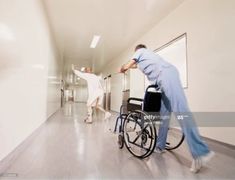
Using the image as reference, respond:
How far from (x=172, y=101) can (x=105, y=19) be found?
303 cm

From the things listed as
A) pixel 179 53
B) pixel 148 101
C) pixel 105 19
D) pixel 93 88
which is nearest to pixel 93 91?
pixel 93 88

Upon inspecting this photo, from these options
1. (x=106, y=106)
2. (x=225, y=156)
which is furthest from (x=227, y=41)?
(x=106, y=106)

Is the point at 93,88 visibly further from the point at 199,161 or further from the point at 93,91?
the point at 199,161

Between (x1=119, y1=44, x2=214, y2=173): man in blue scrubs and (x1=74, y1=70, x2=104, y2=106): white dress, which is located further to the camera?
(x1=74, y1=70, x2=104, y2=106): white dress

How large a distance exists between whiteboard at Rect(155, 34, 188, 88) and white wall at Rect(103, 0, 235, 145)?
147 mm

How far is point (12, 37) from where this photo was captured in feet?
5.52

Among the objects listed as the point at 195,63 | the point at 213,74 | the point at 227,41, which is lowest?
the point at 213,74

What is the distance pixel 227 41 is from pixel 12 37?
2.51 metres

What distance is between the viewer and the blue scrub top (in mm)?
1880

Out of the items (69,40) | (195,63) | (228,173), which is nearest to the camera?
(228,173)

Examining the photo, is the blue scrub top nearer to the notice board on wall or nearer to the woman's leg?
the woman's leg

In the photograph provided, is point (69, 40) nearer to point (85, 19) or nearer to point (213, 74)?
point (85, 19)

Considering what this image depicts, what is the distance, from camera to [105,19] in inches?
162

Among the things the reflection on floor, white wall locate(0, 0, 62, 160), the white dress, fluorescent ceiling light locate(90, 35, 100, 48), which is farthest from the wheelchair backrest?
fluorescent ceiling light locate(90, 35, 100, 48)
